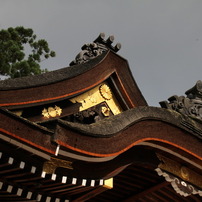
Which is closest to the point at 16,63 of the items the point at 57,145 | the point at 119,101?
the point at 119,101

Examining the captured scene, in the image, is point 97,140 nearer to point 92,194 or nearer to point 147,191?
point 92,194

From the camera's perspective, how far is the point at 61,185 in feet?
16.4

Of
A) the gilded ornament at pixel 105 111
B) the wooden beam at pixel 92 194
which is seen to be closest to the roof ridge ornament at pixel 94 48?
the gilded ornament at pixel 105 111

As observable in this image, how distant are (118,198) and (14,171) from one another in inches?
125

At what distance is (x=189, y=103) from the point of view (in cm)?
726

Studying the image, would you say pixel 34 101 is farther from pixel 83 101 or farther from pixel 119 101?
pixel 119 101

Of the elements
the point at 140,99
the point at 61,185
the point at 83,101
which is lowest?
the point at 61,185

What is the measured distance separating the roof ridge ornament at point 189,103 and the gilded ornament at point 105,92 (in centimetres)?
199

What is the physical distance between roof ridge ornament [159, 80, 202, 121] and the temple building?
23 mm

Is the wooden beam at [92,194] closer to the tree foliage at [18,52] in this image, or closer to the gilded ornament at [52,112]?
the gilded ornament at [52,112]

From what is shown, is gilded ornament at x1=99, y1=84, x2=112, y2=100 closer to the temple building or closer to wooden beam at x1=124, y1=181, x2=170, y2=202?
the temple building

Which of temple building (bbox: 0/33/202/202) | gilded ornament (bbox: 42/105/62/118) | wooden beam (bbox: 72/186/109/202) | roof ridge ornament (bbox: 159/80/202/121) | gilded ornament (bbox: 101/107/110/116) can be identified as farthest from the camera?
gilded ornament (bbox: 101/107/110/116)

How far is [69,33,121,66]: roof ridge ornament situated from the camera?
9672mm

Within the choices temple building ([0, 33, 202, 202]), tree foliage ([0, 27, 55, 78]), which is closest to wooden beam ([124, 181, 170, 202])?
temple building ([0, 33, 202, 202])
